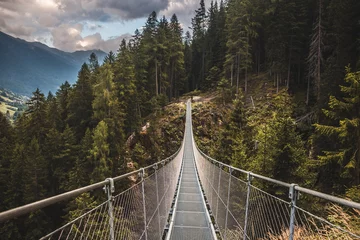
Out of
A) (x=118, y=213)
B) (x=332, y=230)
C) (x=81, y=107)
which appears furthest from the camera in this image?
(x=81, y=107)

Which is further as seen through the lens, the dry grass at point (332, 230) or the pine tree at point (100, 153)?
the pine tree at point (100, 153)

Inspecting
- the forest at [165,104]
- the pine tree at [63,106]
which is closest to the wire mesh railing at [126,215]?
the forest at [165,104]

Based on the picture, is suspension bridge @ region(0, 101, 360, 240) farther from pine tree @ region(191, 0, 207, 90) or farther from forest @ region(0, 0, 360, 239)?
pine tree @ region(191, 0, 207, 90)

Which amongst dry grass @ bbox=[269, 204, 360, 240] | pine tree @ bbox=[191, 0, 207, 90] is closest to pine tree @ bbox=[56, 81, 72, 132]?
pine tree @ bbox=[191, 0, 207, 90]

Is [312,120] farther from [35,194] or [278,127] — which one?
[35,194]

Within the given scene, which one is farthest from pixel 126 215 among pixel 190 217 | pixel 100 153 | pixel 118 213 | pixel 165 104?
pixel 165 104

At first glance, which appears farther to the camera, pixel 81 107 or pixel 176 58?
pixel 176 58

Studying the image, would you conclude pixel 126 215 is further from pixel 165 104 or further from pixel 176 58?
pixel 176 58

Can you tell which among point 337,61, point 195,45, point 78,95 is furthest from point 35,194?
point 195,45

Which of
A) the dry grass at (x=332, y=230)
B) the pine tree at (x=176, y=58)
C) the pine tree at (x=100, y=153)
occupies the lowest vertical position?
the pine tree at (x=100, y=153)

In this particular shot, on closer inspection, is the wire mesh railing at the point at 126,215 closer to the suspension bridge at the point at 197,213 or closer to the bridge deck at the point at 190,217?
the suspension bridge at the point at 197,213

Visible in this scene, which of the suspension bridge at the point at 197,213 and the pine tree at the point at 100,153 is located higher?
the suspension bridge at the point at 197,213

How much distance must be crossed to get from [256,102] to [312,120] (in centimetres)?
827

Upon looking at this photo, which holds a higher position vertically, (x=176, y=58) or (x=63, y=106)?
(x=176, y=58)
